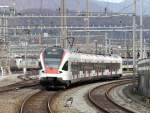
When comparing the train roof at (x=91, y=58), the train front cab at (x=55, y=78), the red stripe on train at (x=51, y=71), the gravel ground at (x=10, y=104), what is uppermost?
the train roof at (x=91, y=58)

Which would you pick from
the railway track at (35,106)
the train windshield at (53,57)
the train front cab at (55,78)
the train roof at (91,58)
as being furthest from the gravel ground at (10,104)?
the train roof at (91,58)

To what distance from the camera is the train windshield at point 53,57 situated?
3086 cm

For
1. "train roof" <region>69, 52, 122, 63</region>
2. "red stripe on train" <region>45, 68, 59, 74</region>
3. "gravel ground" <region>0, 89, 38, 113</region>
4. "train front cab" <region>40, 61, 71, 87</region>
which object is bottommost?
"gravel ground" <region>0, 89, 38, 113</region>

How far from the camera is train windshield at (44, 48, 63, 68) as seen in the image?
Result: 30.9 meters

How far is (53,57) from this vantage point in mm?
31109

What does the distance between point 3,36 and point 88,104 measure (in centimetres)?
3873

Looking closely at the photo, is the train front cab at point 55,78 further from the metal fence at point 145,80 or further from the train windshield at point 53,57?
the metal fence at point 145,80

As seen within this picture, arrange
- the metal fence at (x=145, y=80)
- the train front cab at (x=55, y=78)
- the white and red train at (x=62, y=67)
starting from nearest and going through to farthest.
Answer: the metal fence at (x=145, y=80), the train front cab at (x=55, y=78), the white and red train at (x=62, y=67)

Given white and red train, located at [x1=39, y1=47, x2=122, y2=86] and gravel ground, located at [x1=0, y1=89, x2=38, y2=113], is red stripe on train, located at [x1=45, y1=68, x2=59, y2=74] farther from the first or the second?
gravel ground, located at [x1=0, y1=89, x2=38, y2=113]

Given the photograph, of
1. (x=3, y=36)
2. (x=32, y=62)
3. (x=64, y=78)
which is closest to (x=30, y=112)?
(x=64, y=78)

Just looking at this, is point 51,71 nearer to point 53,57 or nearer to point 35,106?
point 53,57

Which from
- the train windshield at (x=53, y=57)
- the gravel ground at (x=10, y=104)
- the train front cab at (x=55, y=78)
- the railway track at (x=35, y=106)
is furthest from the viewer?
the train windshield at (x=53, y=57)

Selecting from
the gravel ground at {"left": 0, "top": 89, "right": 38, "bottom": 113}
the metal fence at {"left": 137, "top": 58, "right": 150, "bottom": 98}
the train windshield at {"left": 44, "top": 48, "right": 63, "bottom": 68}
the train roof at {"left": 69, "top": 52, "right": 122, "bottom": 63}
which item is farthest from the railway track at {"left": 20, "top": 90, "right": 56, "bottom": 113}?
the train roof at {"left": 69, "top": 52, "right": 122, "bottom": 63}

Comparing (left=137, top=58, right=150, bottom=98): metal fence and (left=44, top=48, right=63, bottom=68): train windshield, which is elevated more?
(left=44, top=48, right=63, bottom=68): train windshield
